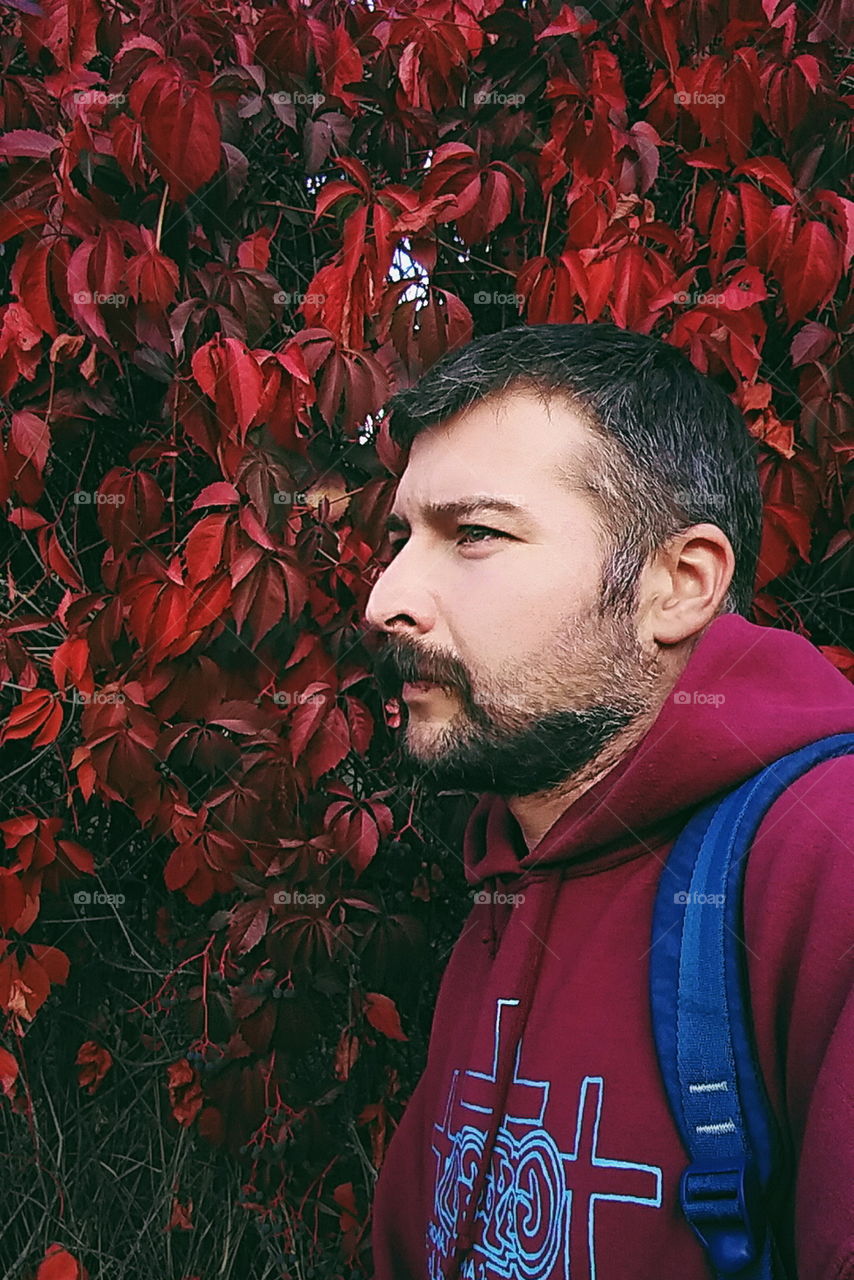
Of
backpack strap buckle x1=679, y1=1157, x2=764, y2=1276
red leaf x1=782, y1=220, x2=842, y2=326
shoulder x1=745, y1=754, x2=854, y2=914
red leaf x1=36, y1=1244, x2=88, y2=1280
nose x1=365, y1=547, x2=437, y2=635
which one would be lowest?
red leaf x1=36, y1=1244, x2=88, y2=1280

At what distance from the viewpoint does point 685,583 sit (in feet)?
3.75

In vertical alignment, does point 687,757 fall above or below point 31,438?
below

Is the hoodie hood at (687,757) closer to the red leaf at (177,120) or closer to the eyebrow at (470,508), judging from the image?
the eyebrow at (470,508)

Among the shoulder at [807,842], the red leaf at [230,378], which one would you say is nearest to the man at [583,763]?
the shoulder at [807,842]

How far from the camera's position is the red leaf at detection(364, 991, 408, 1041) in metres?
1.72

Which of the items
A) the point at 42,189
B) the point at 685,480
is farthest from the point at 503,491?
the point at 42,189

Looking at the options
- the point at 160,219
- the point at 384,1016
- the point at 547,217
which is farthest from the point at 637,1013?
the point at 160,219

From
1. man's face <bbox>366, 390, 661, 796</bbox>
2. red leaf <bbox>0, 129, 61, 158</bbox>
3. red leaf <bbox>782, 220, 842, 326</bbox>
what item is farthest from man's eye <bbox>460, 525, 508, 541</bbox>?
red leaf <bbox>0, 129, 61, 158</bbox>

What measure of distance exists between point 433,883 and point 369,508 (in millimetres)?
680

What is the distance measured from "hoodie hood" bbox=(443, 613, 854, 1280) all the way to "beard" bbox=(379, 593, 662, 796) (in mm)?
48

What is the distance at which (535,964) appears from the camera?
1.08 m

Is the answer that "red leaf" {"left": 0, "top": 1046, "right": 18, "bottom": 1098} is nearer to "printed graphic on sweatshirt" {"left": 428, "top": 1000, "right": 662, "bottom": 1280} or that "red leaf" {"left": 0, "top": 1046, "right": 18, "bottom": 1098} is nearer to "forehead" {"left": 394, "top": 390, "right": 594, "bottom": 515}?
"printed graphic on sweatshirt" {"left": 428, "top": 1000, "right": 662, "bottom": 1280}

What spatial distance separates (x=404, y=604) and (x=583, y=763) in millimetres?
259

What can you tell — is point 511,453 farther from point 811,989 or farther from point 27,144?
point 27,144
